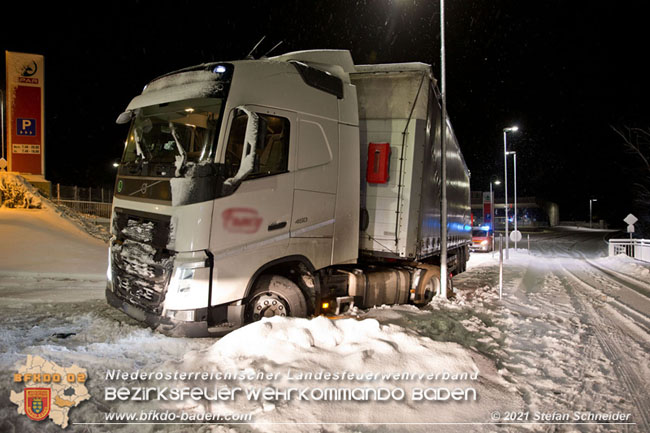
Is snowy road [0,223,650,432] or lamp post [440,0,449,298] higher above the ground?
lamp post [440,0,449,298]

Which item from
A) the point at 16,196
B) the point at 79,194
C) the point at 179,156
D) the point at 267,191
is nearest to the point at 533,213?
the point at 79,194

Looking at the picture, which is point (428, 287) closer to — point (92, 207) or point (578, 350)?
point (578, 350)

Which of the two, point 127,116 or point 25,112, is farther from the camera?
point 25,112

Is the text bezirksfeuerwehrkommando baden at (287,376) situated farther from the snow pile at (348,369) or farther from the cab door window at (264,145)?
the cab door window at (264,145)

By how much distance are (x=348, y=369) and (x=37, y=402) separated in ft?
8.88

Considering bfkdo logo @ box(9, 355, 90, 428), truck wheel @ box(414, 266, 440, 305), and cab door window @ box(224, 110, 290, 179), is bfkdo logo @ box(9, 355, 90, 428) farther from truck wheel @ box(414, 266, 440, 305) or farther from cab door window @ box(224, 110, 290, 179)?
truck wheel @ box(414, 266, 440, 305)

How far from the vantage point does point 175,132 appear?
17.4ft

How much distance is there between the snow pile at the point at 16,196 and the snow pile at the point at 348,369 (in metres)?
18.5

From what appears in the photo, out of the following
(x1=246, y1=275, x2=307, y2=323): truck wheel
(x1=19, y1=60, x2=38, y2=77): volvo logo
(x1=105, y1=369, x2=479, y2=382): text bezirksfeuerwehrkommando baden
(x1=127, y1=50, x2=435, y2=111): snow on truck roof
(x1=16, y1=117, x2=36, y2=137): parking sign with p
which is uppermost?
(x1=19, y1=60, x2=38, y2=77): volvo logo

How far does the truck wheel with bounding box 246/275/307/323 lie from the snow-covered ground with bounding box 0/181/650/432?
0.64 m

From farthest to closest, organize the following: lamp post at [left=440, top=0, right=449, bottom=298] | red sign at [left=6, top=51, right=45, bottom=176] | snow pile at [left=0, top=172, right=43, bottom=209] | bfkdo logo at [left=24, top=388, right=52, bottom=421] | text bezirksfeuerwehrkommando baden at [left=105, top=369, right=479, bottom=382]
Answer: red sign at [left=6, top=51, right=45, bottom=176] → snow pile at [left=0, top=172, right=43, bottom=209] → lamp post at [left=440, top=0, right=449, bottom=298] → text bezirksfeuerwehrkommando baden at [left=105, top=369, right=479, bottom=382] → bfkdo logo at [left=24, top=388, right=52, bottom=421]

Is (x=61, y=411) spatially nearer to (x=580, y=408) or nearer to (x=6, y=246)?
(x=580, y=408)

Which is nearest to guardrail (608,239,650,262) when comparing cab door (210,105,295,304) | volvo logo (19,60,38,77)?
cab door (210,105,295,304)

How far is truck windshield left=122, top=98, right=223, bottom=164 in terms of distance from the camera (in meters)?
4.99
